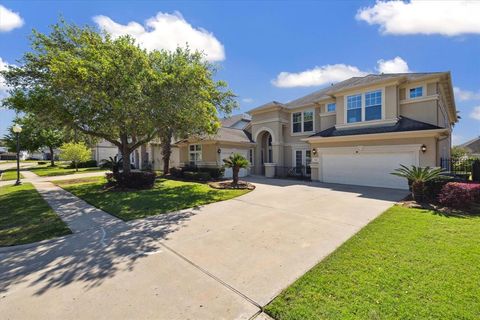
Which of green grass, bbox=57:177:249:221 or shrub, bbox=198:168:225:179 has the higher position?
shrub, bbox=198:168:225:179

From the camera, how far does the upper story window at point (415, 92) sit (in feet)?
43.1

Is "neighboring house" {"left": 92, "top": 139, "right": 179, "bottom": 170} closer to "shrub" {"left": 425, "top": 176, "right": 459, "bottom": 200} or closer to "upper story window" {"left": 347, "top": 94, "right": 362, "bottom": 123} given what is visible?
"upper story window" {"left": 347, "top": 94, "right": 362, "bottom": 123}

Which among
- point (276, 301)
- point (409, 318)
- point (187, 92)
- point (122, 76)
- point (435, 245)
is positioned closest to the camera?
point (409, 318)

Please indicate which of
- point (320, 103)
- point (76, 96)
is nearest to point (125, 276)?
point (76, 96)

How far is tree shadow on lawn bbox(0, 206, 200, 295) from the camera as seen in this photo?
3.75m

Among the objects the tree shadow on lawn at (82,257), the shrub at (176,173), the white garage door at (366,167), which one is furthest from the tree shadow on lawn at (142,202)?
the white garage door at (366,167)

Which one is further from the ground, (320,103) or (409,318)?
(320,103)

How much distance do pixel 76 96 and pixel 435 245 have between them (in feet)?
40.7

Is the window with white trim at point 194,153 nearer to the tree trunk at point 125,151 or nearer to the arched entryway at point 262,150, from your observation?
the arched entryway at point 262,150

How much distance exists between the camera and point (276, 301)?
3154 millimetres

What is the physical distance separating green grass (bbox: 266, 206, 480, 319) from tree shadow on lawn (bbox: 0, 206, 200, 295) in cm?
303

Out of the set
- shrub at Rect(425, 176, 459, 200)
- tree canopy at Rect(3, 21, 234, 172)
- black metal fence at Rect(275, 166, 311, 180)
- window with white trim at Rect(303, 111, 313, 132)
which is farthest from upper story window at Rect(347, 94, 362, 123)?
tree canopy at Rect(3, 21, 234, 172)

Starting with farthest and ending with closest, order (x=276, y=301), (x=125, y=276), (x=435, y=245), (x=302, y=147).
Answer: (x=302, y=147) → (x=435, y=245) → (x=125, y=276) → (x=276, y=301)

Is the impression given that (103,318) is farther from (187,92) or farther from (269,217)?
(187,92)
